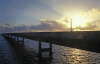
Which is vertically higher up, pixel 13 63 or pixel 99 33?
pixel 99 33

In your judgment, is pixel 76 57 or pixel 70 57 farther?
pixel 76 57

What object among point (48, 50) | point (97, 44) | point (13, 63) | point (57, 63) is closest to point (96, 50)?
point (97, 44)

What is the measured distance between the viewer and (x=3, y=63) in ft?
86.8

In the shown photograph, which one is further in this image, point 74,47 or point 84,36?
point 74,47

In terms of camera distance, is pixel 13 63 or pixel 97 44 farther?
pixel 97 44

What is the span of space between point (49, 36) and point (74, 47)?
7.76 meters

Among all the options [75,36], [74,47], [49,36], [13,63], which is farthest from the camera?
[49,36]

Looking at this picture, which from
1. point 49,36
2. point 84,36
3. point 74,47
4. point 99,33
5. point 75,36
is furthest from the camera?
point 49,36

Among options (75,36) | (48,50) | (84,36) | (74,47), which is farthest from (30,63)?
(74,47)

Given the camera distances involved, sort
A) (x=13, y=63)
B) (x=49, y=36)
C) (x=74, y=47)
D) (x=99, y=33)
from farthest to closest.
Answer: (x=49, y=36)
(x=74, y=47)
(x=99, y=33)
(x=13, y=63)

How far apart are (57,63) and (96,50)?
15.6 metres

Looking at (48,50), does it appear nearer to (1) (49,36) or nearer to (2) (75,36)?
(2) (75,36)

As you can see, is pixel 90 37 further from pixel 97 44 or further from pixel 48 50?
pixel 48 50

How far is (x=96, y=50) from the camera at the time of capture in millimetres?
40875
